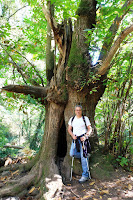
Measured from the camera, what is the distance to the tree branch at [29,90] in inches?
182

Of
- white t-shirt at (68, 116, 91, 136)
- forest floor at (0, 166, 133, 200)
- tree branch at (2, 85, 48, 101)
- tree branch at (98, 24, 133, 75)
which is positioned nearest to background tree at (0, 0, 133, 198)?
tree branch at (2, 85, 48, 101)

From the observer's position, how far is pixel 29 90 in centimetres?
481

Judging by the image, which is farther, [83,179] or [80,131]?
[80,131]

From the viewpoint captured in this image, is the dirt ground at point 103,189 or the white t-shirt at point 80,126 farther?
the white t-shirt at point 80,126

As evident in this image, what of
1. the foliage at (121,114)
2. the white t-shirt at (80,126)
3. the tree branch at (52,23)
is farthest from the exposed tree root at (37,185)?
the tree branch at (52,23)

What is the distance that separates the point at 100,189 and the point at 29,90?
131 inches

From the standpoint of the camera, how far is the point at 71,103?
4652 mm

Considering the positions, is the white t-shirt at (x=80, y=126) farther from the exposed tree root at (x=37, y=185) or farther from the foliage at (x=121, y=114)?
the exposed tree root at (x=37, y=185)

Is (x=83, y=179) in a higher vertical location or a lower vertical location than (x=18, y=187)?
higher

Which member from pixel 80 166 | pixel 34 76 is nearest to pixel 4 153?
pixel 34 76

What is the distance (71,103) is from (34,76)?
2201 mm

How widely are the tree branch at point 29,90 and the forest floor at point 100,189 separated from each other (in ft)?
8.63

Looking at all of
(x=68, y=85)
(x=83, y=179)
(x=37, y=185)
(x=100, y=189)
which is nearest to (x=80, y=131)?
(x=83, y=179)

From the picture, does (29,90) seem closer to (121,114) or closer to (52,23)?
(52,23)
